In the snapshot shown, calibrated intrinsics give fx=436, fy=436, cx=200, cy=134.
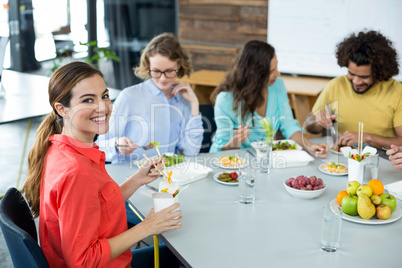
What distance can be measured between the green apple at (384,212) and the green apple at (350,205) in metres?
0.08

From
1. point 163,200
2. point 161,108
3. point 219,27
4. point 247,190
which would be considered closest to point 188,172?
point 247,190

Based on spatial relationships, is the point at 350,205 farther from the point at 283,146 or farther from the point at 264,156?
the point at 283,146

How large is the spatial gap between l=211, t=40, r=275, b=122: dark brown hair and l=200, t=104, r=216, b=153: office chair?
212mm

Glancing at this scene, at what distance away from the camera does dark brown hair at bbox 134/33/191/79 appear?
242cm

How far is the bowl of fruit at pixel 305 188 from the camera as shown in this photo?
174cm

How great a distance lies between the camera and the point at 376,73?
8.46 ft

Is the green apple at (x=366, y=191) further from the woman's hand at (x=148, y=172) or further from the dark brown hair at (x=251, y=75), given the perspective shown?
the dark brown hair at (x=251, y=75)

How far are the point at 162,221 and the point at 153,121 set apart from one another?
3.56ft

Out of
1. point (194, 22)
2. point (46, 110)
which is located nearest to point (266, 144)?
point (46, 110)

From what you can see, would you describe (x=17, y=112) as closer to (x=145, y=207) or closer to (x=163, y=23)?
(x=145, y=207)

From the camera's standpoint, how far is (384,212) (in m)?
1.54

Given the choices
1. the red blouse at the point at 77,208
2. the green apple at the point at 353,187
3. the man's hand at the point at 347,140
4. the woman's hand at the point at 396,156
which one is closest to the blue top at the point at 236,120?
the man's hand at the point at 347,140

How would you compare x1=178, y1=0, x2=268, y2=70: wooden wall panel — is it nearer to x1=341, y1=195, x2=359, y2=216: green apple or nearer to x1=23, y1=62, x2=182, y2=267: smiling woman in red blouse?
x1=341, y1=195, x2=359, y2=216: green apple

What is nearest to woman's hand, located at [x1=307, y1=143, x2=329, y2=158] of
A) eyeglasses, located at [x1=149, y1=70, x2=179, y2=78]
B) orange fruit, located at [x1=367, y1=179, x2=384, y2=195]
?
orange fruit, located at [x1=367, y1=179, x2=384, y2=195]
